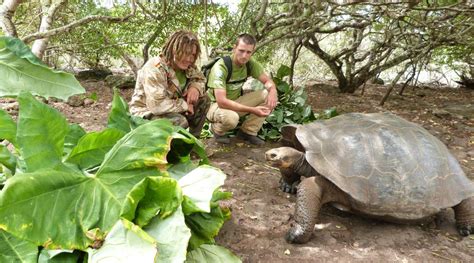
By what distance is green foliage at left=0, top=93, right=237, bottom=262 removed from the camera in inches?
51.3

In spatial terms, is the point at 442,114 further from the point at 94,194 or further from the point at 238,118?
the point at 94,194

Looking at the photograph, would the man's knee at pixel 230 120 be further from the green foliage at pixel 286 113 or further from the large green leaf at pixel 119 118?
the large green leaf at pixel 119 118

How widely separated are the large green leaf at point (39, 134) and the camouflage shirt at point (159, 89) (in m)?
1.69

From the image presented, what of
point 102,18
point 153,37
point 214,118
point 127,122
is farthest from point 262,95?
point 153,37

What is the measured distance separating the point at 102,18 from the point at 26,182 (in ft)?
8.51

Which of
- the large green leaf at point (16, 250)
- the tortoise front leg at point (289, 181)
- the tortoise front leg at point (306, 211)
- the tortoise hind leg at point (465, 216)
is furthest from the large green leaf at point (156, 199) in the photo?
the tortoise hind leg at point (465, 216)

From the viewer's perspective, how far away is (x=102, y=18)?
3.51 metres

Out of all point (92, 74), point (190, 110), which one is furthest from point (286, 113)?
point (92, 74)

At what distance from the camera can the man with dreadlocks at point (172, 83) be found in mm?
2973

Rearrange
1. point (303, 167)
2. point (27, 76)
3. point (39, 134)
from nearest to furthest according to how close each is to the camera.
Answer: point (27, 76) → point (39, 134) → point (303, 167)

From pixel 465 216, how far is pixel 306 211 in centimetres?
106

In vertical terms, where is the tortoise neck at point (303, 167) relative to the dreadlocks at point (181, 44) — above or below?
below

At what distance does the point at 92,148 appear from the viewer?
1.66 m

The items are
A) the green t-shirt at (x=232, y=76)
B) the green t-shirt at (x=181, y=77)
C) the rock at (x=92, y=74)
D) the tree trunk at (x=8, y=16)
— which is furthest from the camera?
the rock at (x=92, y=74)
